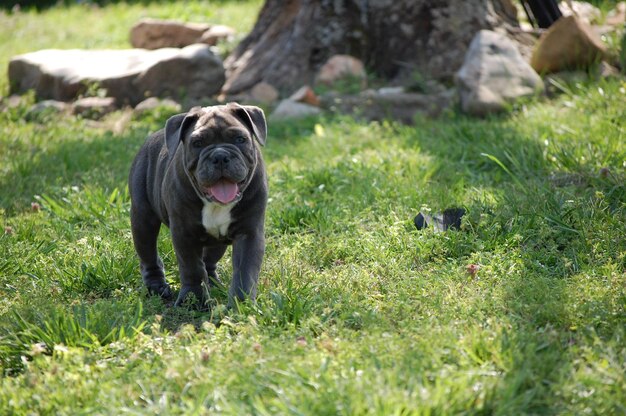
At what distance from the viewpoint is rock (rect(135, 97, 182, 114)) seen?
982cm

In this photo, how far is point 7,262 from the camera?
19.1ft

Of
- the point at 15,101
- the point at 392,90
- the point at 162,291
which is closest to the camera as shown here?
the point at 162,291

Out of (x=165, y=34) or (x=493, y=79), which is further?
(x=165, y=34)

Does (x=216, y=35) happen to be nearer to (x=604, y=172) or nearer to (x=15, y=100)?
(x=15, y=100)

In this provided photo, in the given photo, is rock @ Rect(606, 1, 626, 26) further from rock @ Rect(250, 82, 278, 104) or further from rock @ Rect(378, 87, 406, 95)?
rock @ Rect(250, 82, 278, 104)

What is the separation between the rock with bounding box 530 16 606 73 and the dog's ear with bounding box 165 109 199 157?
17.6 ft

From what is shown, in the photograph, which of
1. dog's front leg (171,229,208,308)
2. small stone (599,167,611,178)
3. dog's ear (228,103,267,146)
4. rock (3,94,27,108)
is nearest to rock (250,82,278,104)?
rock (3,94,27,108)

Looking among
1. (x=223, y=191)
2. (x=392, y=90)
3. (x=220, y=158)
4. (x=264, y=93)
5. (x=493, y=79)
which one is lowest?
(x=264, y=93)

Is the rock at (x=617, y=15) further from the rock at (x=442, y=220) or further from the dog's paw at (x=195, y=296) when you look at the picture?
the dog's paw at (x=195, y=296)

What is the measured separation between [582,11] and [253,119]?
7111mm

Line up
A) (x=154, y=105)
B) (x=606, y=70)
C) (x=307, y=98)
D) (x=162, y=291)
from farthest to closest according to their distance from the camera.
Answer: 1. (x=154, y=105)
2. (x=307, y=98)
3. (x=606, y=70)
4. (x=162, y=291)

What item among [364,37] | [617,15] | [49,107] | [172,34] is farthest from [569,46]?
[172,34]

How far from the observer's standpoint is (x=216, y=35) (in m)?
12.7

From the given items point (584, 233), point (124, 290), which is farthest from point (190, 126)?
point (584, 233)
